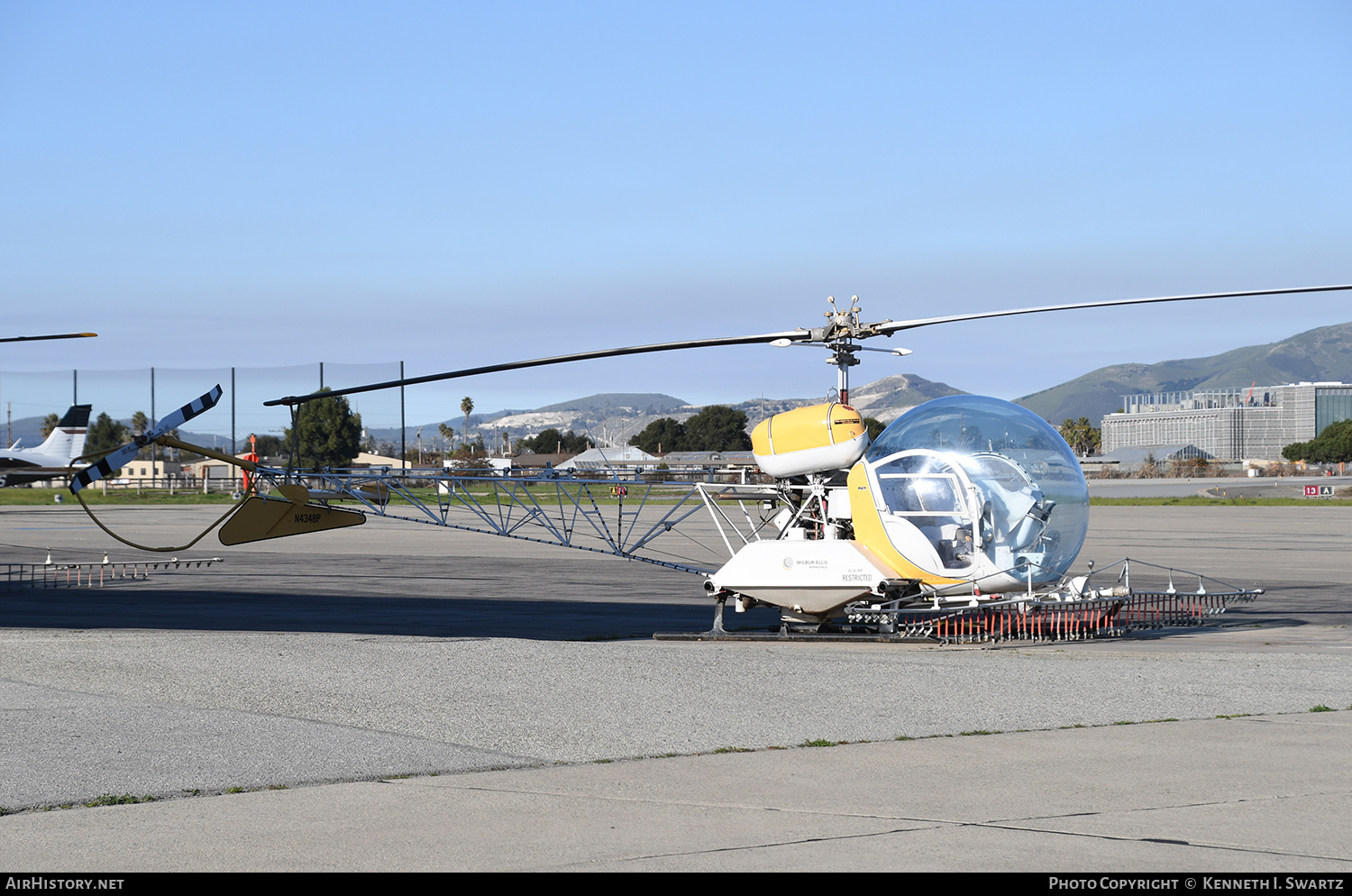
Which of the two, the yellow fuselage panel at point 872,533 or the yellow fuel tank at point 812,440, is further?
the yellow fuel tank at point 812,440

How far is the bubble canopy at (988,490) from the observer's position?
14.2 metres

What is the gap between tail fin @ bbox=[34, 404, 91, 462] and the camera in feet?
212

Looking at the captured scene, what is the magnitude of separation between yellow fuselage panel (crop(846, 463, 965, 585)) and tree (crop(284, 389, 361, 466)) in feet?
236

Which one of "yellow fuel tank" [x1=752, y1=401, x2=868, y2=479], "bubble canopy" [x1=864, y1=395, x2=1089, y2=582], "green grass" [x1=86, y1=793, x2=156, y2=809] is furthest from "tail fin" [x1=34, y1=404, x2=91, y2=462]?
"green grass" [x1=86, y1=793, x2=156, y2=809]

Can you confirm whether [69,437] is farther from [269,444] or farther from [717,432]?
[717,432]

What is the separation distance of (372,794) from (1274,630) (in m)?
13.9

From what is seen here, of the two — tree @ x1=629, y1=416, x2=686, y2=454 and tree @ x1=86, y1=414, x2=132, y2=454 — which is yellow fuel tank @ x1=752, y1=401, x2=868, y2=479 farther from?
tree @ x1=629, y1=416, x2=686, y2=454

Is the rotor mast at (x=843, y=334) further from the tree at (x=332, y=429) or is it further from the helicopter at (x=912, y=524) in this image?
the tree at (x=332, y=429)

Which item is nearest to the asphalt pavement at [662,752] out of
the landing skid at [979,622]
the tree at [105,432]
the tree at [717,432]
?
the landing skid at [979,622]

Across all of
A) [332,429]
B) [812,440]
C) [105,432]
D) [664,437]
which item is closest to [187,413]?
[812,440]

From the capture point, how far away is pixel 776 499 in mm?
16453

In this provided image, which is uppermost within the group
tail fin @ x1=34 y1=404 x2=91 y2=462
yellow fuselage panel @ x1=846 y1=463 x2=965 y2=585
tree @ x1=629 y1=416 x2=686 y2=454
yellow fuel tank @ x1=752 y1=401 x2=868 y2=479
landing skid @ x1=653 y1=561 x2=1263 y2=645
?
tree @ x1=629 y1=416 x2=686 y2=454

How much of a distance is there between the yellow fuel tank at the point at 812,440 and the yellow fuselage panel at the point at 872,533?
30cm

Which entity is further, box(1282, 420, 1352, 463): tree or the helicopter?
box(1282, 420, 1352, 463): tree
